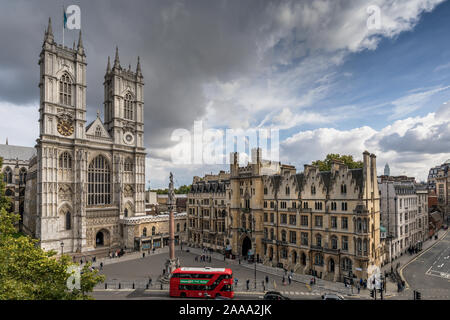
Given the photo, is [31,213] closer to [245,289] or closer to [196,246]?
[196,246]

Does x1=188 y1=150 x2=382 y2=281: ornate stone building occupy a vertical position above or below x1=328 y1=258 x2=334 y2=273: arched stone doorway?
above

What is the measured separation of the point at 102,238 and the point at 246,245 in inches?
1378

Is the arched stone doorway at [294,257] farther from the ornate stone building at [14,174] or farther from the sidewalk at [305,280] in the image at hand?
the ornate stone building at [14,174]

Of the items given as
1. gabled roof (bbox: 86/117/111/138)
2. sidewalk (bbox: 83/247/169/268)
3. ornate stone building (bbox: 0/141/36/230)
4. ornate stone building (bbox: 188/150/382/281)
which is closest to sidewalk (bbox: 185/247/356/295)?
ornate stone building (bbox: 188/150/382/281)

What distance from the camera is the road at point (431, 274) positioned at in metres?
33.4

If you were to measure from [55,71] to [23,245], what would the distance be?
49.9m

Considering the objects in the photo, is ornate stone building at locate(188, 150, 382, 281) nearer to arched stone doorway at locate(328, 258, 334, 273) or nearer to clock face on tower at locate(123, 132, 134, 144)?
arched stone doorway at locate(328, 258, 334, 273)

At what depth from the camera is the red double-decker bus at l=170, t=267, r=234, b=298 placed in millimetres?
30812

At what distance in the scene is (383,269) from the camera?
42.2 metres

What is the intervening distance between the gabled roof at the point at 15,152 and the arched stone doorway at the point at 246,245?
88.6 meters

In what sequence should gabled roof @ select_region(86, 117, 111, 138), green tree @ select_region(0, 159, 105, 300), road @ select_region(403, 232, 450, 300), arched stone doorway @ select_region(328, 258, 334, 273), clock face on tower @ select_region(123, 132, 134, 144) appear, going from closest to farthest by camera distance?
green tree @ select_region(0, 159, 105, 300) < road @ select_region(403, 232, 450, 300) < arched stone doorway @ select_region(328, 258, 334, 273) < gabled roof @ select_region(86, 117, 111, 138) < clock face on tower @ select_region(123, 132, 134, 144)

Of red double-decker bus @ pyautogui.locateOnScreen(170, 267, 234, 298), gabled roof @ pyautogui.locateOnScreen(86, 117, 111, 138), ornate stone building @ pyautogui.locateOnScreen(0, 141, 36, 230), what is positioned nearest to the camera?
red double-decker bus @ pyautogui.locateOnScreen(170, 267, 234, 298)

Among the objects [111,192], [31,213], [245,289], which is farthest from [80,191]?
[245,289]

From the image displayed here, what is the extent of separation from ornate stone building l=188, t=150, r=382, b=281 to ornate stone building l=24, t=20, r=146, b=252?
27713mm
